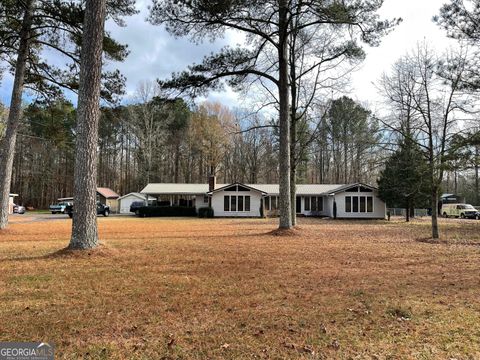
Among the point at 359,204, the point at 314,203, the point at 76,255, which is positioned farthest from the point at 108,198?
the point at 76,255

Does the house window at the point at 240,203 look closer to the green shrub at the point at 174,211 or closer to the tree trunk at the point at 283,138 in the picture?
the green shrub at the point at 174,211

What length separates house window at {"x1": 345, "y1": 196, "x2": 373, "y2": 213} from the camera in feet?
107

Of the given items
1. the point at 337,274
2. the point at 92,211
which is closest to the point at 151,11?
the point at 92,211

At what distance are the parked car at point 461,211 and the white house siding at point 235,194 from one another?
21.9m

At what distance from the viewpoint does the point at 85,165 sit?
28.5 ft

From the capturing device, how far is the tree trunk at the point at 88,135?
859 cm

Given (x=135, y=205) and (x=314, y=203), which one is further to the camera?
(x=135, y=205)

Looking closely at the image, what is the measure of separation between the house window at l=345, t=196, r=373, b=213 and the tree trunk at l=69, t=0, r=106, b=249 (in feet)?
90.0

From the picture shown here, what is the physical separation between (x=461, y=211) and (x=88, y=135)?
40.2 meters

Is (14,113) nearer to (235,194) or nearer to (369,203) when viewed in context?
(235,194)

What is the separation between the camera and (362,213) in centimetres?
3247

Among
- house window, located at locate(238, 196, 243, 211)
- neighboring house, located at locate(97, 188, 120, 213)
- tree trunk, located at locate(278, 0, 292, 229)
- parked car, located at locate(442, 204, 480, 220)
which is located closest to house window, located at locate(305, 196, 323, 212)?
house window, located at locate(238, 196, 243, 211)

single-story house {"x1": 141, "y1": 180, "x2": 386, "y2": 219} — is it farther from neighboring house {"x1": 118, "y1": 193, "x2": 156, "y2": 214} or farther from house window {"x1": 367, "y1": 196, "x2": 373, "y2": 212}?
neighboring house {"x1": 118, "y1": 193, "x2": 156, "y2": 214}

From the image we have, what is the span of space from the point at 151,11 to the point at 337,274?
11.0 metres
